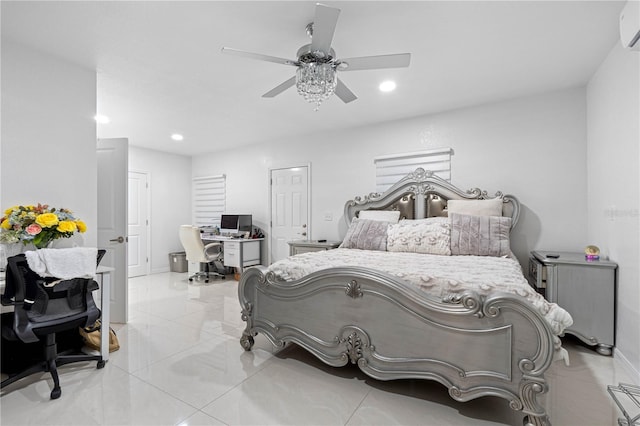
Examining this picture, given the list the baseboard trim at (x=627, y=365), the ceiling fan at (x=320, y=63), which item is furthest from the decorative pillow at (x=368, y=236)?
the baseboard trim at (x=627, y=365)

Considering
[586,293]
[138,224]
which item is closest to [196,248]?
[138,224]

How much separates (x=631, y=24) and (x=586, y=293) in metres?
2.04

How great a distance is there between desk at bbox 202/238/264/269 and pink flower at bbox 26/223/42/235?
309 cm

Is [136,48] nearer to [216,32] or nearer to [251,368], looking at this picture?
[216,32]

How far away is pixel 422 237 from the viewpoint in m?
3.22

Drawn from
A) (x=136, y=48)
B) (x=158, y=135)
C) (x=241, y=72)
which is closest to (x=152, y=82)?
(x=136, y=48)

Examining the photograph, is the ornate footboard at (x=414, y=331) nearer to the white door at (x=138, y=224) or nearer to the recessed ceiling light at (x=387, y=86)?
the recessed ceiling light at (x=387, y=86)

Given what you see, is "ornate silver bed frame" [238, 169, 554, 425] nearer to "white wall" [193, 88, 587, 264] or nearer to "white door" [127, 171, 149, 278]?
"white wall" [193, 88, 587, 264]

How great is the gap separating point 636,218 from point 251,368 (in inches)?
118

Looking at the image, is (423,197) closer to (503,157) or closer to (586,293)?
(503,157)

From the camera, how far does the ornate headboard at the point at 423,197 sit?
352cm

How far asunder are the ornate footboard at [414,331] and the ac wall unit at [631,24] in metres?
1.68

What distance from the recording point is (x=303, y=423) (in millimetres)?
1681

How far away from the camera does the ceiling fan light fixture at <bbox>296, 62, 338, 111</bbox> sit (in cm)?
213
